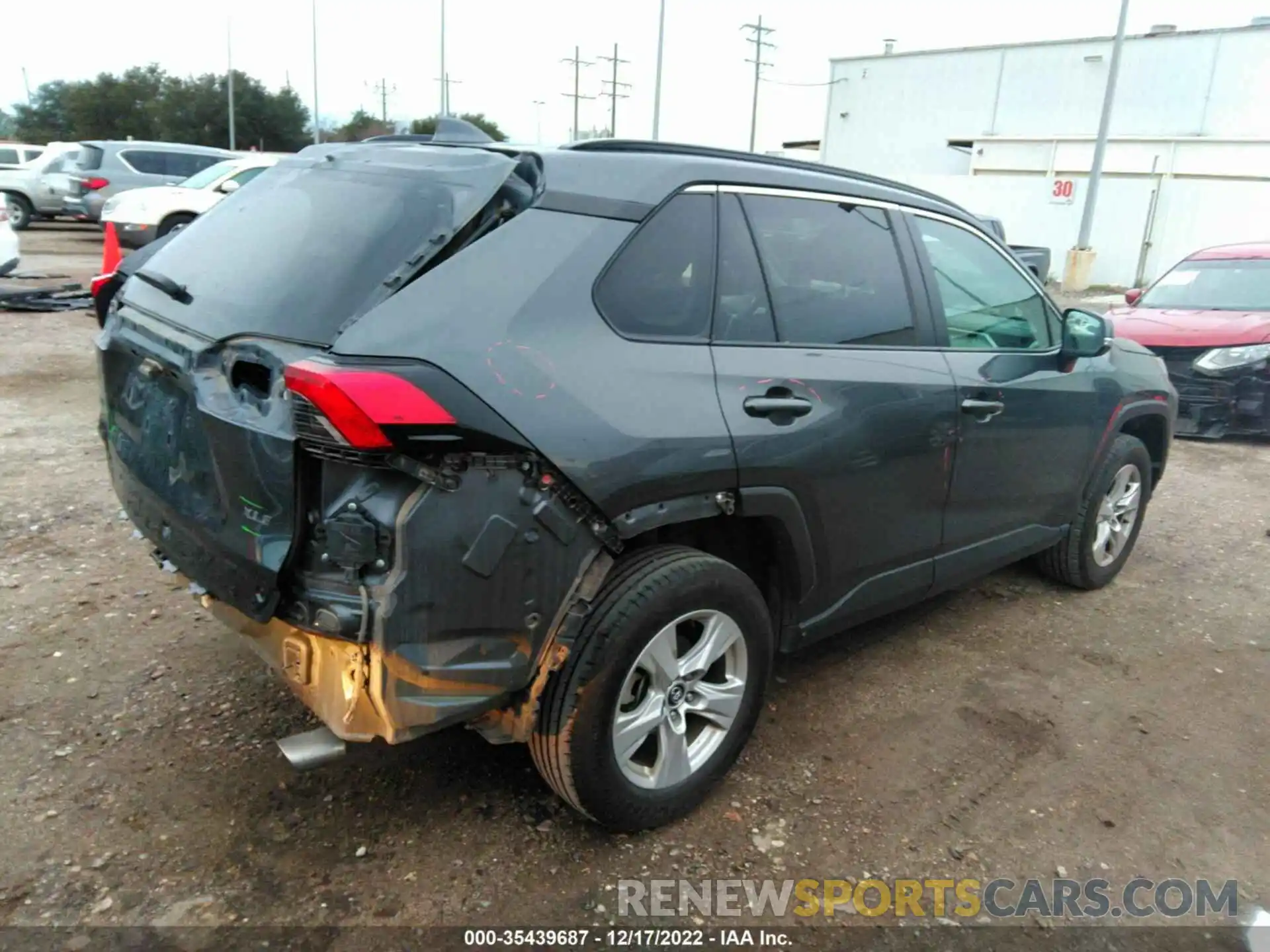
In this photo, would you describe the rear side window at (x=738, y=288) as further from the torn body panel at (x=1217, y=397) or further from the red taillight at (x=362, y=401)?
the torn body panel at (x=1217, y=397)

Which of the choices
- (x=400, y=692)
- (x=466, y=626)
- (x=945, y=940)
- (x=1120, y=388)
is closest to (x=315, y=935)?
(x=400, y=692)

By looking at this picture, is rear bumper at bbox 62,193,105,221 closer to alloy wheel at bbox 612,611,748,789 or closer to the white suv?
the white suv

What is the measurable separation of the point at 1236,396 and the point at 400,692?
25.4ft

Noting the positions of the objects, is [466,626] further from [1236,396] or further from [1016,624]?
[1236,396]

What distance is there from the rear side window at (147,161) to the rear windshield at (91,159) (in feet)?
0.23

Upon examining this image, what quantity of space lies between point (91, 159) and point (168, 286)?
57.2 feet

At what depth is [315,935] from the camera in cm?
236

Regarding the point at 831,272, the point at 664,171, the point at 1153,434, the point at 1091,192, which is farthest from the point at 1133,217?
the point at 664,171

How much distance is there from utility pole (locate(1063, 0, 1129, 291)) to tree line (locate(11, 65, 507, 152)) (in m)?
30.8

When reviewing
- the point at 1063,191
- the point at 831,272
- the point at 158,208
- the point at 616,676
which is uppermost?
the point at 1063,191

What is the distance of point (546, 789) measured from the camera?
3006mm

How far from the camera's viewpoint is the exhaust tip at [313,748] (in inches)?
95.9

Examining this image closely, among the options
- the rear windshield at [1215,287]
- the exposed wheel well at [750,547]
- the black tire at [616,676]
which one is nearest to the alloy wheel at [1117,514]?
the exposed wheel well at [750,547]

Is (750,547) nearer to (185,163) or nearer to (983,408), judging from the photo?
(983,408)
